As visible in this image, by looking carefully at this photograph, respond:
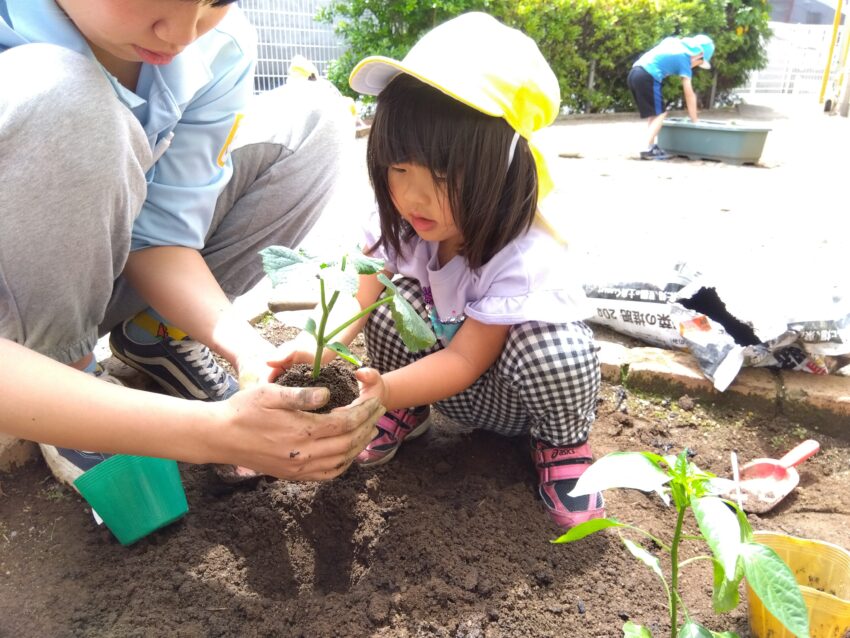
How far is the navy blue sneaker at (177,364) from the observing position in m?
→ 1.67

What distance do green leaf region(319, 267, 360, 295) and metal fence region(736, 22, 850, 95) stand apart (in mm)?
15103

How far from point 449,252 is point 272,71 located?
6357 millimetres

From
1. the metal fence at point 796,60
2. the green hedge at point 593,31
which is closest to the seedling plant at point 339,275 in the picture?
the green hedge at point 593,31

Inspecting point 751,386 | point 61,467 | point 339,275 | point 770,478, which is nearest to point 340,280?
point 339,275

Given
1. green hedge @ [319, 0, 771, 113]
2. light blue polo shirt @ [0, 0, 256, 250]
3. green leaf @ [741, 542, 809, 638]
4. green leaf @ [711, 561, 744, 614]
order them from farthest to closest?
green hedge @ [319, 0, 771, 113]
light blue polo shirt @ [0, 0, 256, 250]
green leaf @ [711, 561, 744, 614]
green leaf @ [741, 542, 809, 638]

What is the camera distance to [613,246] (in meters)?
3.01

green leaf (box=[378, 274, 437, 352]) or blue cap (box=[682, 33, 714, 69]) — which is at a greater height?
green leaf (box=[378, 274, 437, 352])

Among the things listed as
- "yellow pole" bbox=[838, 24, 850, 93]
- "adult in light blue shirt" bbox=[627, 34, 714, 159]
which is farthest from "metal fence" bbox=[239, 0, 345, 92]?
"yellow pole" bbox=[838, 24, 850, 93]

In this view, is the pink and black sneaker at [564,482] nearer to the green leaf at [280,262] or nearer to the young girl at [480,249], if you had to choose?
the young girl at [480,249]

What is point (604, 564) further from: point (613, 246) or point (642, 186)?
point (642, 186)

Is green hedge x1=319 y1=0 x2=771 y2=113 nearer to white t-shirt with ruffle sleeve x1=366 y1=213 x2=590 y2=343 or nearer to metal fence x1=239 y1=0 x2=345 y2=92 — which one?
metal fence x1=239 y1=0 x2=345 y2=92

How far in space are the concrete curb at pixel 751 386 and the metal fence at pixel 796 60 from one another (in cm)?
1400

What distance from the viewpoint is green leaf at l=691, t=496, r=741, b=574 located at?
2.46ft

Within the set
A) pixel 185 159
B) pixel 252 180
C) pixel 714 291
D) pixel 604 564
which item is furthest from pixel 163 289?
pixel 714 291
